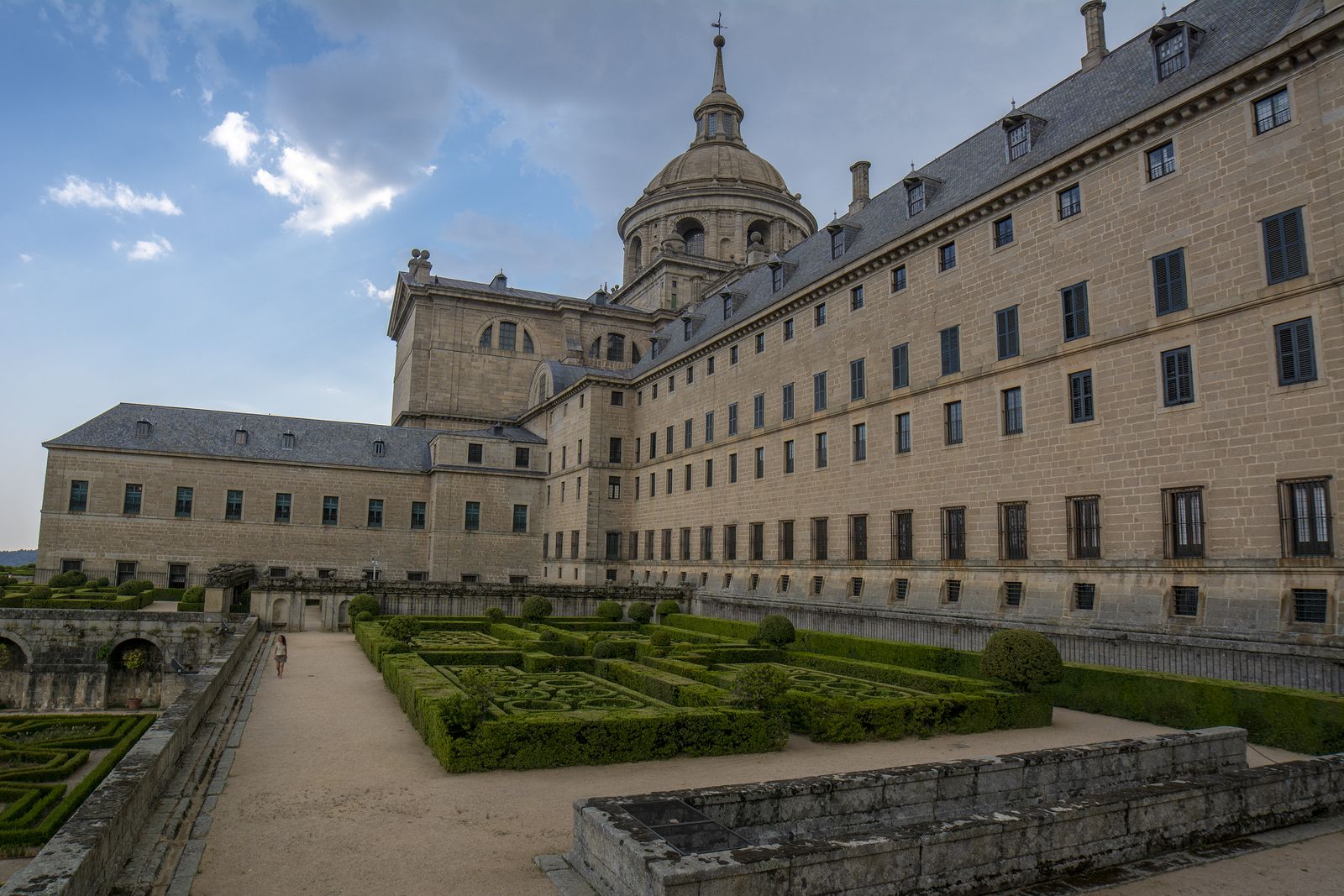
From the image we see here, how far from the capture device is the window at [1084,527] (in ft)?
75.1

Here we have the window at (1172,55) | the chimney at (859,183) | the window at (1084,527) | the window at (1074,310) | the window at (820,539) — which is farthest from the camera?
the chimney at (859,183)

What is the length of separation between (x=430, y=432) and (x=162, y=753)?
49277 mm

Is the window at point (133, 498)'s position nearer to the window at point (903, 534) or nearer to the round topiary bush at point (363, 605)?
the round topiary bush at point (363, 605)

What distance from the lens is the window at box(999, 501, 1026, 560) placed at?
25188 mm

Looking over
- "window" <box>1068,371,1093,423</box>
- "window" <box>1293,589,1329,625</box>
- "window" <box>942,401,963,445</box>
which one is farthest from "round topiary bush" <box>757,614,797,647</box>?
"window" <box>1293,589,1329,625</box>

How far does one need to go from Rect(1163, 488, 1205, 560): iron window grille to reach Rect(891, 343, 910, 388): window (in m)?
10.9

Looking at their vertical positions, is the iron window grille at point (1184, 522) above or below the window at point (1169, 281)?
below

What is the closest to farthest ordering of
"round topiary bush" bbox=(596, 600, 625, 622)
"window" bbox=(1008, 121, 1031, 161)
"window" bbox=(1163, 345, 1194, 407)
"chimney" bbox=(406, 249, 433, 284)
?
"window" bbox=(1163, 345, 1194, 407)
"window" bbox=(1008, 121, 1031, 161)
"round topiary bush" bbox=(596, 600, 625, 622)
"chimney" bbox=(406, 249, 433, 284)

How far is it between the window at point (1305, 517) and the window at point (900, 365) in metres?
13.4

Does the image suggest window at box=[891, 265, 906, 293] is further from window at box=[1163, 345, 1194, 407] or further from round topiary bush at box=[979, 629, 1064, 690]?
round topiary bush at box=[979, 629, 1064, 690]

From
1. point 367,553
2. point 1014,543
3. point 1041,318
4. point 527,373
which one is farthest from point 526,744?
point 527,373

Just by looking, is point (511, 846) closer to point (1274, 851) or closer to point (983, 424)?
point (1274, 851)

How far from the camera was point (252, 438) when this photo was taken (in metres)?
52.7

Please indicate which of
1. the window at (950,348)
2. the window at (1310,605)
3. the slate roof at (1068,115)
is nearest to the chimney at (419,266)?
the slate roof at (1068,115)
